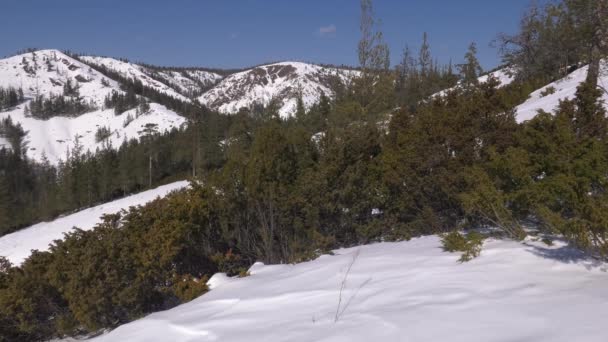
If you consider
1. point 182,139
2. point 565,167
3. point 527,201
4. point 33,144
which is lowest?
point 527,201

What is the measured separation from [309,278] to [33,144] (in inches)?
7432

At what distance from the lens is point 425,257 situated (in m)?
5.35

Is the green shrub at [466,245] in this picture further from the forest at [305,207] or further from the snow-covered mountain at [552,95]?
the snow-covered mountain at [552,95]

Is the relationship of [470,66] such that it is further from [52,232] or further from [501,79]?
[52,232]

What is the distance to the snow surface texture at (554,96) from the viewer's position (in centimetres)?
1391

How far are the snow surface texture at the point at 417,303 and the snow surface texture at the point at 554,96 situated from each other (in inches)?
240

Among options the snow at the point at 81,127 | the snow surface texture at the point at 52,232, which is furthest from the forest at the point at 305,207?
the snow at the point at 81,127

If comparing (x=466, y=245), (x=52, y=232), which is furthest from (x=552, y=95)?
(x=52, y=232)

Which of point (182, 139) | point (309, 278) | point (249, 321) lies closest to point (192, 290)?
point (309, 278)

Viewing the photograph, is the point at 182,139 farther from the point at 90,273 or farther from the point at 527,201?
the point at 527,201

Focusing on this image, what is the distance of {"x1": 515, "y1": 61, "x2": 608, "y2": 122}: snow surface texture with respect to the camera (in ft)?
45.6

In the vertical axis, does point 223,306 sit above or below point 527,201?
below

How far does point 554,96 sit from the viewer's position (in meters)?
16.6

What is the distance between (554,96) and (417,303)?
53.6ft
